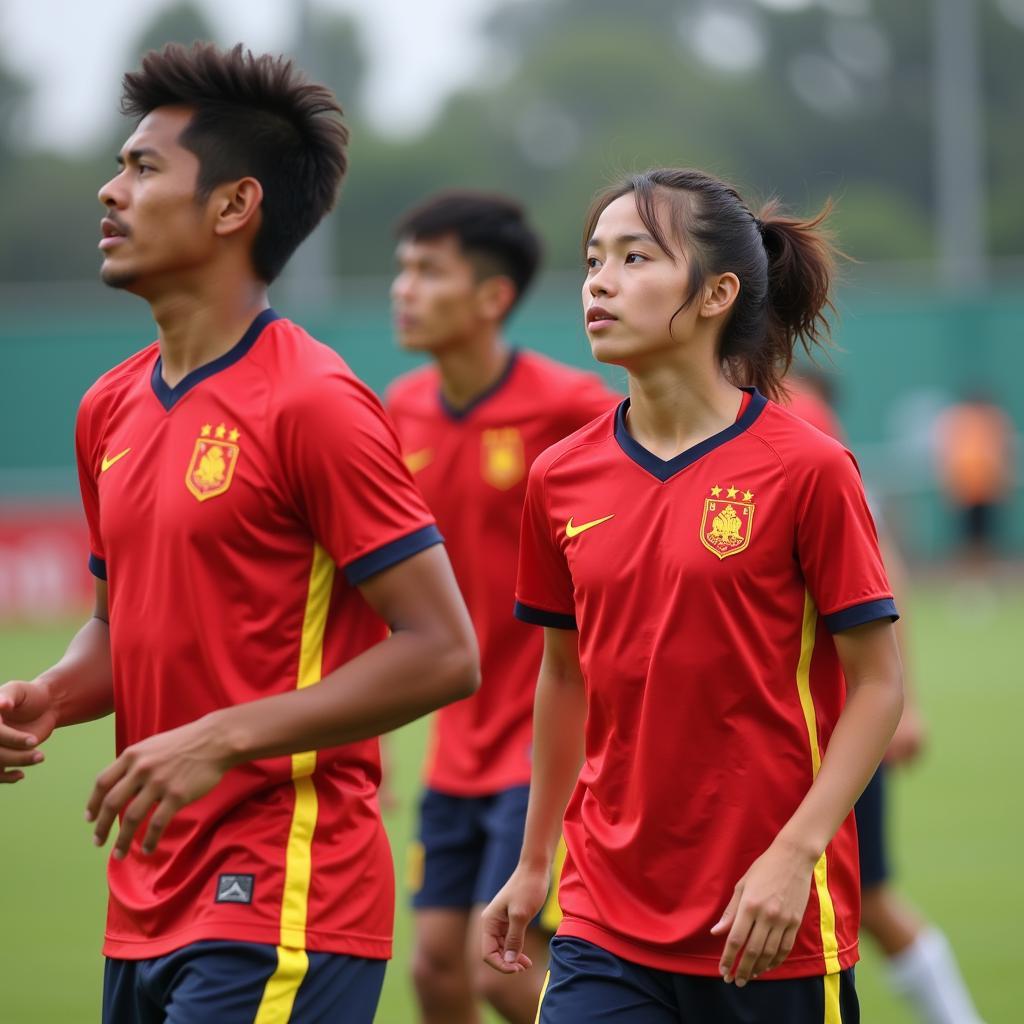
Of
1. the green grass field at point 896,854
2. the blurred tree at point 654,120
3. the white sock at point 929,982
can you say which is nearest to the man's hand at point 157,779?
the white sock at point 929,982

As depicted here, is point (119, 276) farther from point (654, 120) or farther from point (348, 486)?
point (654, 120)

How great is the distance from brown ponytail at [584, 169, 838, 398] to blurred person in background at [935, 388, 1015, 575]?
18901 mm

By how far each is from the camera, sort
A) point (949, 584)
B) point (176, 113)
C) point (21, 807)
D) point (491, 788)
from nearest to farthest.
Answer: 1. point (176, 113)
2. point (491, 788)
3. point (21, 807)
4. point (949, 584)

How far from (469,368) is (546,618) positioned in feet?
7.67

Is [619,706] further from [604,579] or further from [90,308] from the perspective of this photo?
[90,308]

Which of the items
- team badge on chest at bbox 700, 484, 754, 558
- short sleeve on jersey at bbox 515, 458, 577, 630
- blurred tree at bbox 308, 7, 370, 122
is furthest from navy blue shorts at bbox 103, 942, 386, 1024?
blurred tree at bbox 308, 7, 370, 122

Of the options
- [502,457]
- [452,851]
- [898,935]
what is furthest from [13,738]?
[898,935]

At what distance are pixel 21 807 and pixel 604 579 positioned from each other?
7.90 m

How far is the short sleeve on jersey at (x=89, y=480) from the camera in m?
3.82

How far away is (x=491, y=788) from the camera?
5.46 m

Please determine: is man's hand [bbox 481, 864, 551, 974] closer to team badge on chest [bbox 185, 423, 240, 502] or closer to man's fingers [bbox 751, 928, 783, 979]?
man's fingers [bbox 751, 928, 783, 979]

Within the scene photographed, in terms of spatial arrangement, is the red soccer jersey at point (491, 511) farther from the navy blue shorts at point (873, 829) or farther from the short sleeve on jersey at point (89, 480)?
the short sleeve on jersey at point (89, 480)

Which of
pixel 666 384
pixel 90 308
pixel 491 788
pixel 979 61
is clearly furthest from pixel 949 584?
pixel 666 384

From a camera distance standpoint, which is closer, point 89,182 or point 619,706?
point 619,706
